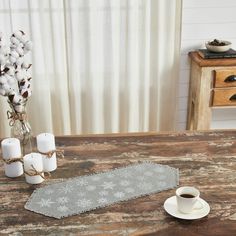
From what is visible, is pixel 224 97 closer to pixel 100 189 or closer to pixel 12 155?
pixel 100 189

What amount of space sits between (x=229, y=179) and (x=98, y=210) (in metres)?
0.52

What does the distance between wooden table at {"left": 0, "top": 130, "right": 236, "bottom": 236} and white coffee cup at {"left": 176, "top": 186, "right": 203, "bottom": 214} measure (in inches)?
1.6

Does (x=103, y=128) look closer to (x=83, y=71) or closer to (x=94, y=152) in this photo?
(x=83, y=71)

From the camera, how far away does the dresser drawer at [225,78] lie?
8.89ft

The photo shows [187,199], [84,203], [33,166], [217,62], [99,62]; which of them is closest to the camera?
[187,199]

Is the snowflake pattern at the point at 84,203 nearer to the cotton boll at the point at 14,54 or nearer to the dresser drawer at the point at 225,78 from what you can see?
the cotton boll at the point at 14,54

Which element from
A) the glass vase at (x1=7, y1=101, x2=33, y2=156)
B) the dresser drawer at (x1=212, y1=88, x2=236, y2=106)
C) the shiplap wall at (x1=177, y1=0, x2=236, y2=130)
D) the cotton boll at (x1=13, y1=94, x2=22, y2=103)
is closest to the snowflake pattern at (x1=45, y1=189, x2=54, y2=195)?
the glass vase at (x1=7, y1=101, x2=33, y2=156)

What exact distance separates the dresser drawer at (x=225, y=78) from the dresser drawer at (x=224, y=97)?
0.04 meters

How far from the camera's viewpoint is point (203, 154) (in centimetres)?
173

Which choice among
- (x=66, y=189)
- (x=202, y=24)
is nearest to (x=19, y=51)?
(x=66, y=189)

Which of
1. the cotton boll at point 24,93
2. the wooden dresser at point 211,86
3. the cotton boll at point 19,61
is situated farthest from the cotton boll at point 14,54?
the wooden dresser at point 211,86

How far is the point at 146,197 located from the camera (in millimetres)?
1426

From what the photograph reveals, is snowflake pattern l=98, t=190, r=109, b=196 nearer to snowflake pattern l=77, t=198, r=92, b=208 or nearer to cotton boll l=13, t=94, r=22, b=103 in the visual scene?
snowflake pattern l=77, t=198, r=92, b=208

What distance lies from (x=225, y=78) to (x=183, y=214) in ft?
5.28
